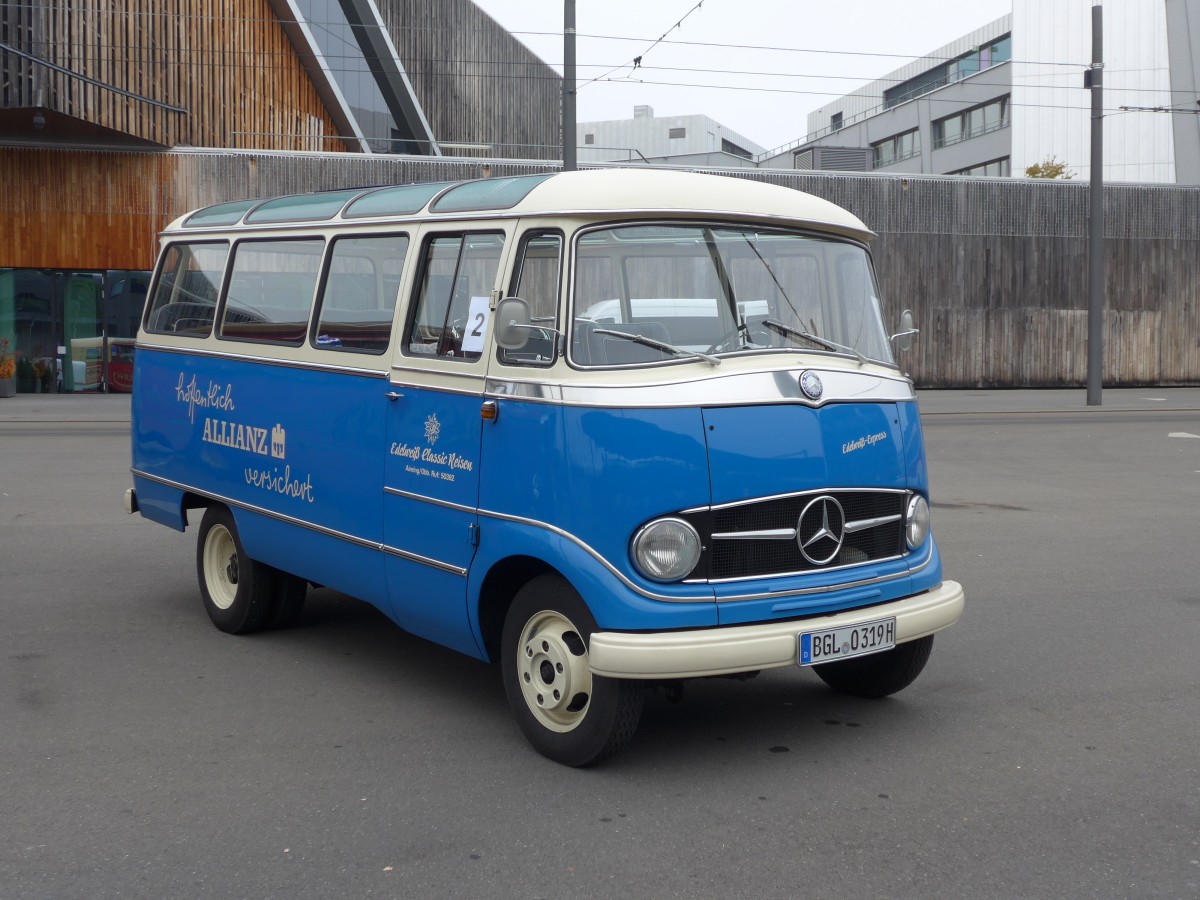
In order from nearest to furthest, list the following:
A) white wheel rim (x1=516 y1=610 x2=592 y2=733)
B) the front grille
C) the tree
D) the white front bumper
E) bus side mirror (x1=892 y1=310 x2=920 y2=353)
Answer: the white front bumper → the front grille → white wheel rim (x1=516 y1=610 x2=592 y2=733) → bus side mirror (x1=892 y1=310 x2=920 y2=353) → the tree

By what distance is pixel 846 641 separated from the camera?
5.03 meters

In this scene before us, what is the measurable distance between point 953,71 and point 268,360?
205ft

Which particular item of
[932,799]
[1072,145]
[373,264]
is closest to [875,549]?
[932,799]

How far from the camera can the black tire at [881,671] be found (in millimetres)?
5711

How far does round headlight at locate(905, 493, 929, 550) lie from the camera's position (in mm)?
5430

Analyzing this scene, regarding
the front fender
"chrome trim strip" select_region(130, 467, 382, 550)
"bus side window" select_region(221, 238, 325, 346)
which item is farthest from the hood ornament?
"bus side window" select_region(221, 238, 325, 346)

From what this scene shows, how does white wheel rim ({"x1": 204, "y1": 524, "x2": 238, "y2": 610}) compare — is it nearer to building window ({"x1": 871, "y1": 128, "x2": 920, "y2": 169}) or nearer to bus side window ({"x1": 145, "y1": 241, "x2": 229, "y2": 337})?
bus side window ({"x1": 145, "y1": 241, "x2": 229, "y2": 337})

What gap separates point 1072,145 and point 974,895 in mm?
57101

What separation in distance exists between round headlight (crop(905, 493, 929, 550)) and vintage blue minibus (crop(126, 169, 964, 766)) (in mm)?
14

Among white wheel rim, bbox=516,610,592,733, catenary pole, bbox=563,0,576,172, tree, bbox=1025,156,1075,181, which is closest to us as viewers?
white wheel rim, bbox=516,610,592,733

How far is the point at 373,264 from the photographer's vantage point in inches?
246

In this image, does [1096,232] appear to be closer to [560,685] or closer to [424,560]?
[424,560]

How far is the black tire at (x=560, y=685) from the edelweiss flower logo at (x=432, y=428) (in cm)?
81

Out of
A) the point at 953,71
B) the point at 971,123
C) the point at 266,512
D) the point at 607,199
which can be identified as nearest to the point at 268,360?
the point at 266,512
